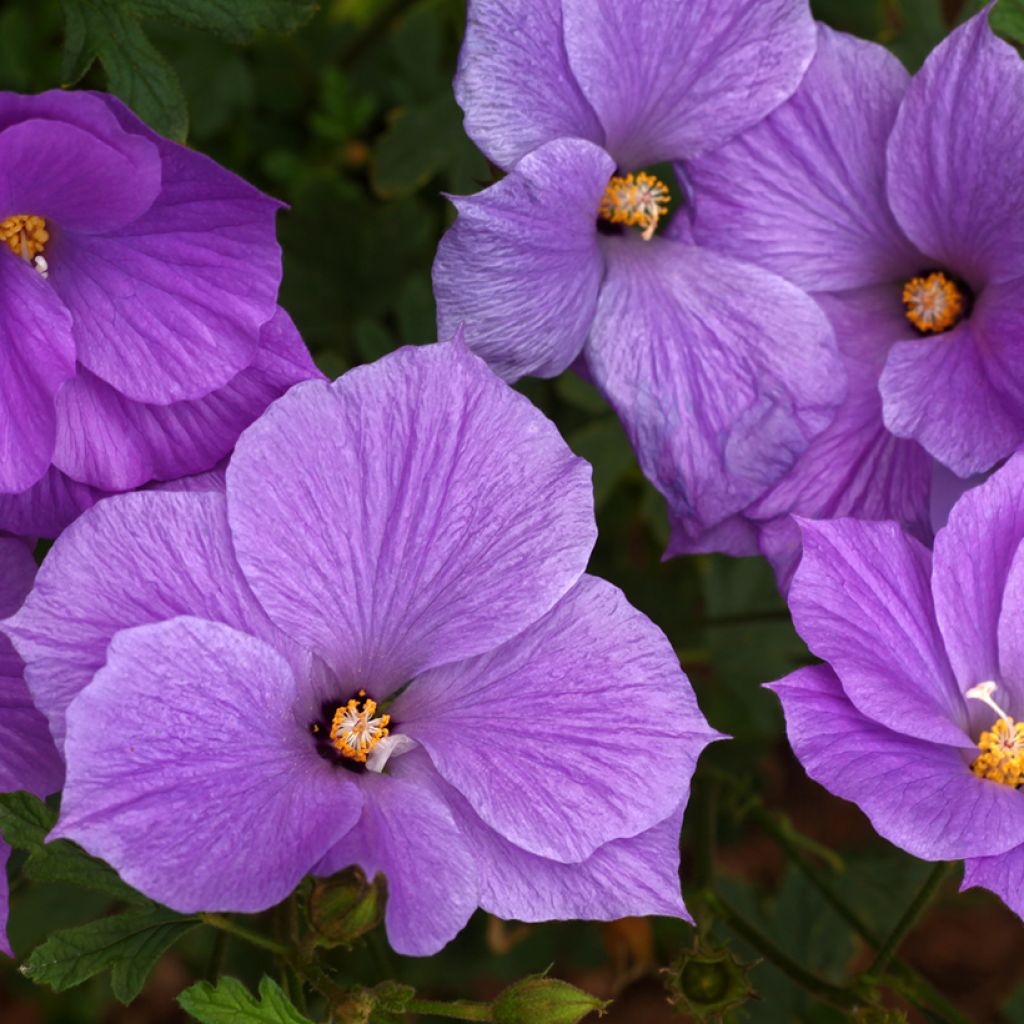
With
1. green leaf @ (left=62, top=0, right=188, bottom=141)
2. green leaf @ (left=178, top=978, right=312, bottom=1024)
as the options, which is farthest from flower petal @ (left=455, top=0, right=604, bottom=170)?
green leaf @ (left=178, top=978, right=312, bottom=1024)

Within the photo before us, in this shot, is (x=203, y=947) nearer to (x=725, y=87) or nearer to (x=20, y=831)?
(x=20, y=831)

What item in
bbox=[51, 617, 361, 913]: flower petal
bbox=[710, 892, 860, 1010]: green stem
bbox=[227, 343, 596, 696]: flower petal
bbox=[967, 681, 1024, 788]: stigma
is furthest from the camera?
bbox=[710, 892, 860, 1010]: green stem

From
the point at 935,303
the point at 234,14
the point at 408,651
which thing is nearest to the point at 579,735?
the point at 408,651

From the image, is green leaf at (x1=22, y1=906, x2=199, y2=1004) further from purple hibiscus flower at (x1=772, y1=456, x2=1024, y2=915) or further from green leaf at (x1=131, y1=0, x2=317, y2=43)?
green leaf at (x1=131, y1=0, x2=317, y2=43)

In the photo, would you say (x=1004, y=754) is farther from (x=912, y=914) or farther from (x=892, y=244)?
(x=892, y=244)

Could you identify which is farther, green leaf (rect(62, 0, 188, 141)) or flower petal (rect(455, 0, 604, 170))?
green leaf (rect(62, 0, 188, 141))

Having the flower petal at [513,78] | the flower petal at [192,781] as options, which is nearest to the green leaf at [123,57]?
the flower petal at [513,78]

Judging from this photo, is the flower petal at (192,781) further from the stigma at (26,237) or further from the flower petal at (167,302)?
the stigma at (26,237)
